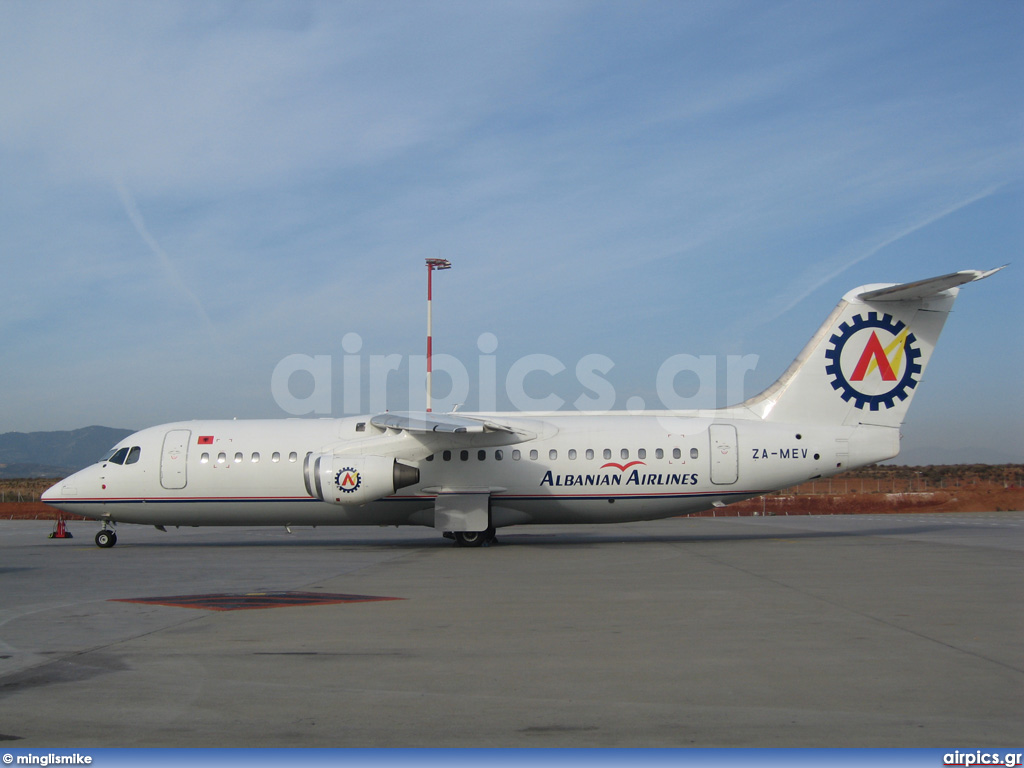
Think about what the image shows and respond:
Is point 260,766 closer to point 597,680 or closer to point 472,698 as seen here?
point 472,698

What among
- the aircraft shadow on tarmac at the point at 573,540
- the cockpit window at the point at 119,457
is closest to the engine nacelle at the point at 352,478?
the aircraft shadow on tarmac at the point at 573,540

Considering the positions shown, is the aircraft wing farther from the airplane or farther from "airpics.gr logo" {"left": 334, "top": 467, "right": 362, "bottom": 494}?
"airpics.gr logo" {"left": 334, "top": 467, "right": 362, "bottom": 494}

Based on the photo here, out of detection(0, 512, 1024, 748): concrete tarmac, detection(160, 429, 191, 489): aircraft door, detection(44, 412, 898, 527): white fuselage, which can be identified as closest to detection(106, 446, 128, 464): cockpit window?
detection(44, 412, 898, 527): white fuselage

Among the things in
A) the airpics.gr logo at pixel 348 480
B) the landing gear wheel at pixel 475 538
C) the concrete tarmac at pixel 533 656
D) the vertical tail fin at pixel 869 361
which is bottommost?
the landing gear wheel at pixel 475 538

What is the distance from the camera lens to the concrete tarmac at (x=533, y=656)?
5.64 metres

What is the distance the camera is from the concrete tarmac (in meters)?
5.64

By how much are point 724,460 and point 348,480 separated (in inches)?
369

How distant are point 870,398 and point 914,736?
57.1 ft

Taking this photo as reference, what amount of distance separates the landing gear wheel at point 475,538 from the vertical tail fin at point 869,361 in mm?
7919

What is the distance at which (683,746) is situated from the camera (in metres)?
5.23

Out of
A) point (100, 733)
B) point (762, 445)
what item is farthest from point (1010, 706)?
point (762, 445)

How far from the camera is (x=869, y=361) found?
2148cm

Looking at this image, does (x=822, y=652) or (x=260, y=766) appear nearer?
(x=260, y=766)

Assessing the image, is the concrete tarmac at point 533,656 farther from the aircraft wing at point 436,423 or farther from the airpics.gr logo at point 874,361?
the airpics.gr logo at point 874,361
